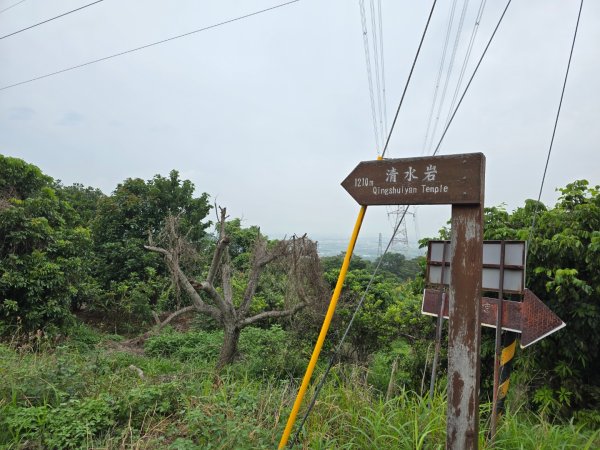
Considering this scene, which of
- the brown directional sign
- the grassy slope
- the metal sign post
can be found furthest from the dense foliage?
the brown directional sign

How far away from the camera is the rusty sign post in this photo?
2.06 metres

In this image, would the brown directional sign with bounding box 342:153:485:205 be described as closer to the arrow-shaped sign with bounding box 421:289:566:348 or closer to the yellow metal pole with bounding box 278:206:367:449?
the yellow metal pole with bounding box 278:206:367:449

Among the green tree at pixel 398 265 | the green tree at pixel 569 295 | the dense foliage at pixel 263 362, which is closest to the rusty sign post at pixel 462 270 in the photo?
the dense foliage at pixel 263 362

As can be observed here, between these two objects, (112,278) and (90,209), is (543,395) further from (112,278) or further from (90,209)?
(90,209)

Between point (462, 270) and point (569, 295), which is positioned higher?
point (569, 295)

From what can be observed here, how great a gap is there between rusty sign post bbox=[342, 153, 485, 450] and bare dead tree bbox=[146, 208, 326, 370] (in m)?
4.55

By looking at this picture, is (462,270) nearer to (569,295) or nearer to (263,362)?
(569,295)

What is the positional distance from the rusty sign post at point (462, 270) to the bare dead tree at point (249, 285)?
14.9ft

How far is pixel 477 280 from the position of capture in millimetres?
2088

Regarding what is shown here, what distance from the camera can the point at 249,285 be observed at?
6.96 meters

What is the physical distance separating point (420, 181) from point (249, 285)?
5.16m

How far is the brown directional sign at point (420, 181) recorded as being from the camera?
214 cm

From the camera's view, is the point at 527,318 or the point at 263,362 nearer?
the point at 527,318

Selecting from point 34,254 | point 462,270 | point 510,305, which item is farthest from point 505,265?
point 34,254
